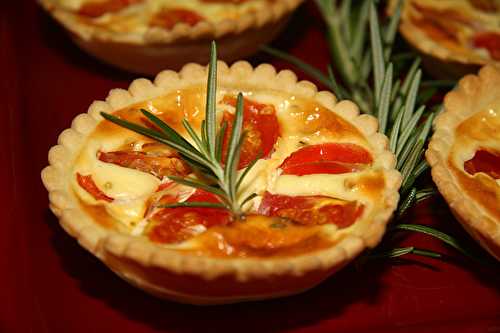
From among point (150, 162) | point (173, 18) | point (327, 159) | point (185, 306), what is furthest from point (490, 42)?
point (185, 306)

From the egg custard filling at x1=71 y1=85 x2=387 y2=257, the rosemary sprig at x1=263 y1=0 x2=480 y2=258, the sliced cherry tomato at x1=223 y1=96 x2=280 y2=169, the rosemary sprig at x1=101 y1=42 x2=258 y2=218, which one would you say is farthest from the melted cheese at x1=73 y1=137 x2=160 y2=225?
the rosemary sprig at x1=263 y1=0 x2=480 y2=258

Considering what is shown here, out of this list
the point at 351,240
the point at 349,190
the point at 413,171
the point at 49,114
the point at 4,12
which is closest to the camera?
the point at 351,240

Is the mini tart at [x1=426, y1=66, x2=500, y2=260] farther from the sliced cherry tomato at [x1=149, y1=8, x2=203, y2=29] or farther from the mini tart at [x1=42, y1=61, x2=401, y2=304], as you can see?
the sliced cherry tomato at [x1=149, y1=8, x2=203, y2=29]

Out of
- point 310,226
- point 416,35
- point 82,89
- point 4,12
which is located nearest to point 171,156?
point 310,226

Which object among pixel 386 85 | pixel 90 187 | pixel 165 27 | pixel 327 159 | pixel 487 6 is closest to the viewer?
pixel 90 187

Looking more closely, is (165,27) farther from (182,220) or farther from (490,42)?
(490,42)

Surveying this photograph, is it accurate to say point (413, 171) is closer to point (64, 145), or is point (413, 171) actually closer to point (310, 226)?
point (310, 226)
